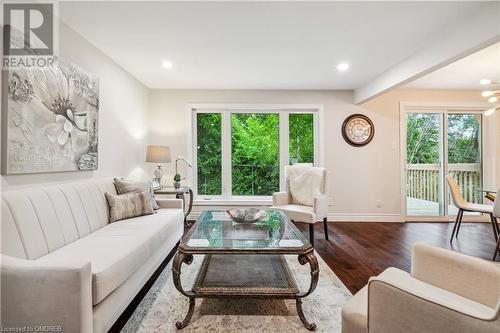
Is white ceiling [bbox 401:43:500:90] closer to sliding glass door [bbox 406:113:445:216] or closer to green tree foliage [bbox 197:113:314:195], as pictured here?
sliding glass door [bbox 406:113:445:216]

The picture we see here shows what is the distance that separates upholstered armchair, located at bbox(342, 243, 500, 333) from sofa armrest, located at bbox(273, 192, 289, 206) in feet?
6.81

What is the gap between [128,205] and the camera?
2.53 metres

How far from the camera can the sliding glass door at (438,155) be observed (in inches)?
171

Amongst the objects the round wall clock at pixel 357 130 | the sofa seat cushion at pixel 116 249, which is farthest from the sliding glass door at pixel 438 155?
the sofa seat cushion at pixel 116 249

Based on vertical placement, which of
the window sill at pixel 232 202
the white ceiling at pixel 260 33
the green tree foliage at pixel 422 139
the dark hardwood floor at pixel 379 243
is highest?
the white ceiling at pixel 260 33

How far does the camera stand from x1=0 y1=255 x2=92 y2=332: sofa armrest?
46.1 inches

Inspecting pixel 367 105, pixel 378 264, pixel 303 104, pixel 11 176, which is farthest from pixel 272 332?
pixel 367 105

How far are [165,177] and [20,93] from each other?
2.59m

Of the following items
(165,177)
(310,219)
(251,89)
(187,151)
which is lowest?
(310,219)

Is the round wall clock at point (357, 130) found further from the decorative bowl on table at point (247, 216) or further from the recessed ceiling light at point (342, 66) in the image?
the decorative bowl on table at point (247, 216)

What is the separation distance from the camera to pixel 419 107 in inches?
169

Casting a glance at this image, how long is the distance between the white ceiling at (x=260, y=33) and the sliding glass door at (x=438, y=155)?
5.71ft

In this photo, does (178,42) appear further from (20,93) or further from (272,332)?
(272,332)

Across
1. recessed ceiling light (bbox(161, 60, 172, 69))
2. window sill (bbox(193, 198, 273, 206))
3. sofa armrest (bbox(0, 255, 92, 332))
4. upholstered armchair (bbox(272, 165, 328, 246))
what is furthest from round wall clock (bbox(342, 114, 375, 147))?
sofa armrest (bbox(0, 255, 92, 332))
